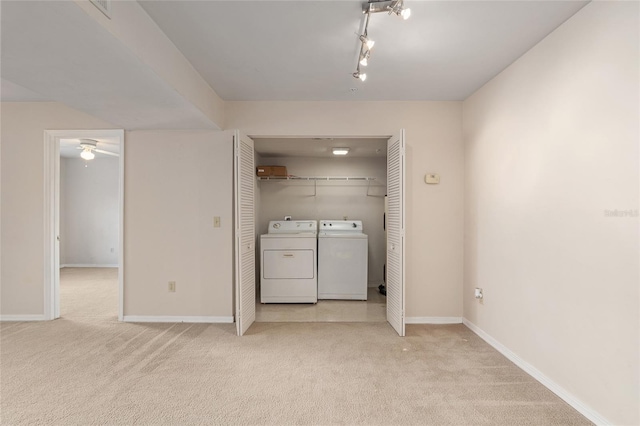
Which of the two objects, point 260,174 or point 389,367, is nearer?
point 389,367

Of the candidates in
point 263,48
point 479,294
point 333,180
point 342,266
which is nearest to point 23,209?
point 263,48

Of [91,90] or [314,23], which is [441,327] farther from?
[91,90]

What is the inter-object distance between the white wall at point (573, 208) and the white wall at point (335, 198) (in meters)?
2.49

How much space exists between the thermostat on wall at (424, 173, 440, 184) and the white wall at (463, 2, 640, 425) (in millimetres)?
591

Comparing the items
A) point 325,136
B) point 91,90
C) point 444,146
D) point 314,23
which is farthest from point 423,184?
point 91,90

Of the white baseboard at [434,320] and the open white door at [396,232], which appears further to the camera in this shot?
the white baseboard at [434,320]

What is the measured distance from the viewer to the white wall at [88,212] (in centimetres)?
657

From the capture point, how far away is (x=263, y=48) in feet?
7.24

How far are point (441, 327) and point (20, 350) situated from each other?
3842 millimetres

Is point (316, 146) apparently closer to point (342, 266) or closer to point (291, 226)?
point (291, 226)

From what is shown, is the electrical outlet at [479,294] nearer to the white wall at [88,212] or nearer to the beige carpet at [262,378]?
the beige carpet at [262,378]

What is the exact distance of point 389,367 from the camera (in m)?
2.32

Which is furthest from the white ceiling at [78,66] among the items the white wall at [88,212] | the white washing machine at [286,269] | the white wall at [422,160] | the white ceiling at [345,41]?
the white wall at [88,212]

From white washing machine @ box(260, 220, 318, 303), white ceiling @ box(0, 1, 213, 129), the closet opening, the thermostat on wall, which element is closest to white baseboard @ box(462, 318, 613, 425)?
the closet opening
